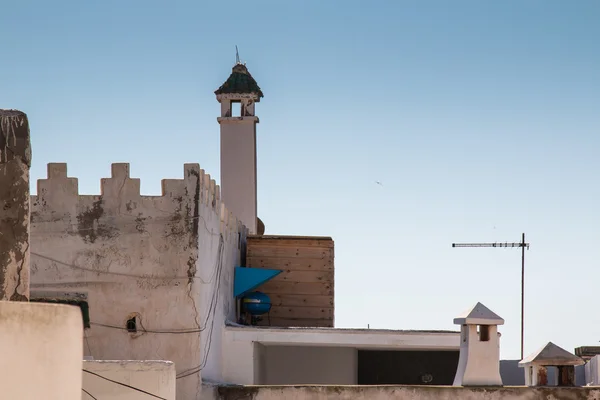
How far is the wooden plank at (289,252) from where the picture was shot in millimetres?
28297

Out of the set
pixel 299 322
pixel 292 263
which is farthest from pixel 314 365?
pixel 292 263

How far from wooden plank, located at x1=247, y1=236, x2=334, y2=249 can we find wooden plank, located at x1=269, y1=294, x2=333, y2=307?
107 cm

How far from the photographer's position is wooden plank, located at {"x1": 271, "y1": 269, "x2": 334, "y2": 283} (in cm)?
2839

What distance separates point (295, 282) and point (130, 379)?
12.2m

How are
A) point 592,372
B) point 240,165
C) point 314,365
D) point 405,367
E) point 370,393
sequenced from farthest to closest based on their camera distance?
1. point 240,165
2. point 405,367
3. point 314,365
4. point 592,372
5. point 370,393

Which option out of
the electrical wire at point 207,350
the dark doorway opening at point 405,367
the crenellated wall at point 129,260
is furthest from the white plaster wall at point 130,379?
the dark doorway opening at point 405,367

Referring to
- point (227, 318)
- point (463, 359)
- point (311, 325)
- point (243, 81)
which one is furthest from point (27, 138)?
point (243, 81)

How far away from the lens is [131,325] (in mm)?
22531

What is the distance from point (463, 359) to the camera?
22781 millimetres

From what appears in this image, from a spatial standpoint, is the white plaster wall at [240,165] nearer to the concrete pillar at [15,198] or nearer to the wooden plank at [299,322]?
the wooden plank at [299,322]

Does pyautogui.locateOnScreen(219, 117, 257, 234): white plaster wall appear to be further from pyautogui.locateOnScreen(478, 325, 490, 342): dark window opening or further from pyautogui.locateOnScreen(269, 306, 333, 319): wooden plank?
pyautogui.locateOnScreen(478, 325, 490, 342): dark window opening

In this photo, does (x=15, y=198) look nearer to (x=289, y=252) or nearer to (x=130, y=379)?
(x=130, y=379)

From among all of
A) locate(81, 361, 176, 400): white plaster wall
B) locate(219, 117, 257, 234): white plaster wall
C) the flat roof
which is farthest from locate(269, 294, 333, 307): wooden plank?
locate(81, 361, 176, 400): white plaster wall

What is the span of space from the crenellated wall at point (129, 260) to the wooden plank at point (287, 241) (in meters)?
5.84
